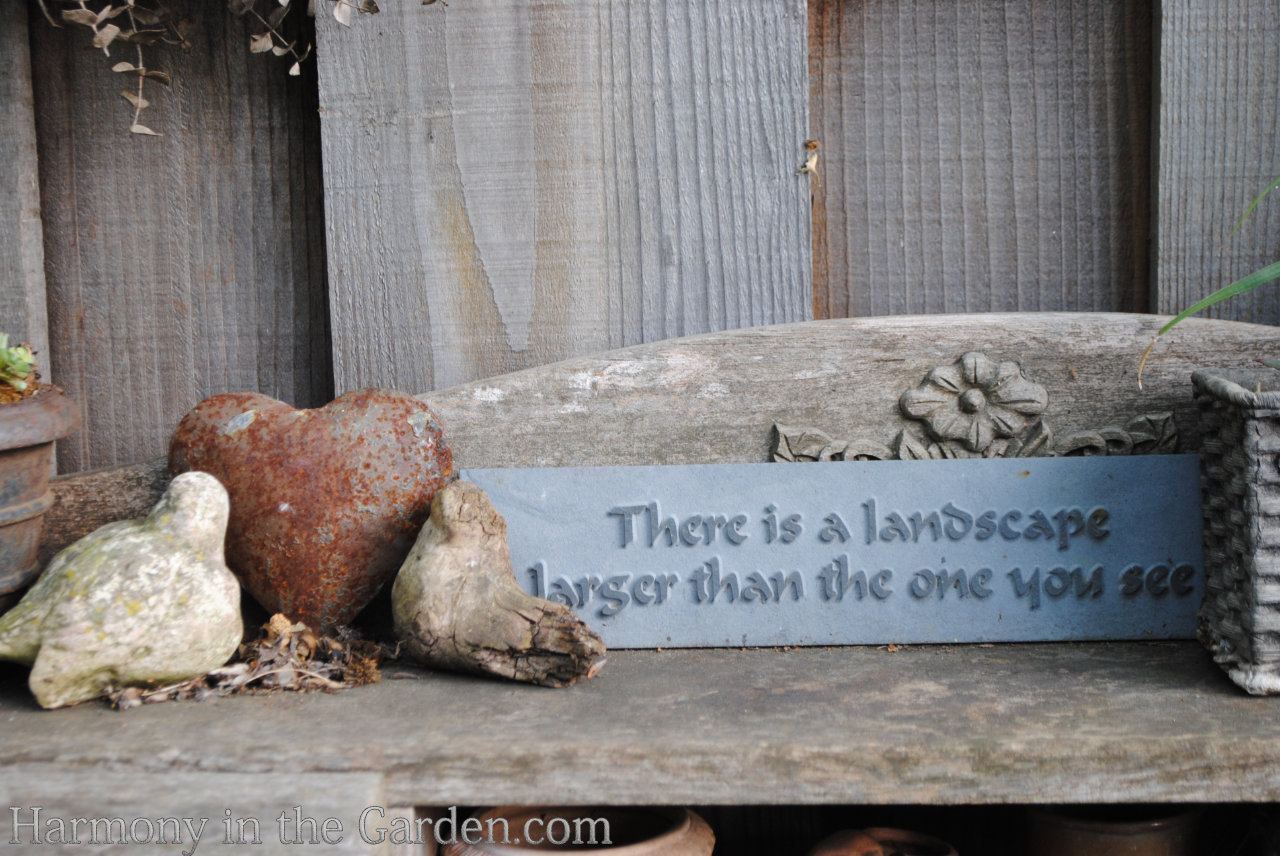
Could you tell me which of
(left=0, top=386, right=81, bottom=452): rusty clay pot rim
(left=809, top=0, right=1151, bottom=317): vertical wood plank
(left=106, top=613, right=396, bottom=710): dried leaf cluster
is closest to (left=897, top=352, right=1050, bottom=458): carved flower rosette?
(left=809, top=0, right=1151, bottom=317): vertical wood plank

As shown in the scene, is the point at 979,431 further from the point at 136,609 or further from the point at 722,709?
the point at 136,609

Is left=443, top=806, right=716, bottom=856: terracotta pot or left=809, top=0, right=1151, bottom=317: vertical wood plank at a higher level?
left=809, top=0, right=1151, bottom=317: vertical wood plank

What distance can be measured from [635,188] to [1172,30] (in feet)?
3.07

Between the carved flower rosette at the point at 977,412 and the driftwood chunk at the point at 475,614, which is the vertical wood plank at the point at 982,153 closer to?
the carved flower rosette at the point at 977,412

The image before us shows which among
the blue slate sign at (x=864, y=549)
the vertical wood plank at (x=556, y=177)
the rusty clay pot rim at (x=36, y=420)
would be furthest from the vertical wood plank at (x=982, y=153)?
the rusty clay pot rim at (x=36, y=420)

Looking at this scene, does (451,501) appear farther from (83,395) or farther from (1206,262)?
(1206,262)

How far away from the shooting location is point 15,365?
136 centimetres

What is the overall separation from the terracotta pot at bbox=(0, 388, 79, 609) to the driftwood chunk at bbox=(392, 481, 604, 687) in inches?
21.6

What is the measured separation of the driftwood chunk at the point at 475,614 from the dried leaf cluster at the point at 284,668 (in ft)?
0.27

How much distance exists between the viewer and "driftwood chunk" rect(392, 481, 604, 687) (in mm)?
1294

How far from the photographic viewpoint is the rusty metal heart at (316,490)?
1.40 meters

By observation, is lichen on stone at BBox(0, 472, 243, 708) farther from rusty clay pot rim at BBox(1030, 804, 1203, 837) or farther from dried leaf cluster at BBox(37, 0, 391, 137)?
rusty clay pot rim at BBox(1030, 804, 1203, 837)

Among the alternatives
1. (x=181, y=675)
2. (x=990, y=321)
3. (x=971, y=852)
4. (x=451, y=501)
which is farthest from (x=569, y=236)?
(x=971, y=852)

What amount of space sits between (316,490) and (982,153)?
4.13 feet
